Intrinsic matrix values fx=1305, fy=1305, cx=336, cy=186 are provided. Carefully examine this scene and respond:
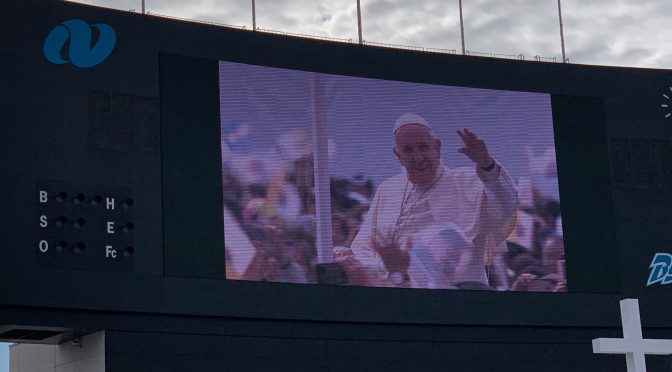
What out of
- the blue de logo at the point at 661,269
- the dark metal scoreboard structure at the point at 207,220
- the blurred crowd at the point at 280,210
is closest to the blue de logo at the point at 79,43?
the dark metal scoreboard structure at the point at 207,220

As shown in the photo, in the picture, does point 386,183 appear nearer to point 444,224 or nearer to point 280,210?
point 444,224

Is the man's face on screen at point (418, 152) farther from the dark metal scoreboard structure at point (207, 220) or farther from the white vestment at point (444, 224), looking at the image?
the dark metal scoreboard structure at point (207, 220)

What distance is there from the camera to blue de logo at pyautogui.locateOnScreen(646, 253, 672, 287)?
2359 cm

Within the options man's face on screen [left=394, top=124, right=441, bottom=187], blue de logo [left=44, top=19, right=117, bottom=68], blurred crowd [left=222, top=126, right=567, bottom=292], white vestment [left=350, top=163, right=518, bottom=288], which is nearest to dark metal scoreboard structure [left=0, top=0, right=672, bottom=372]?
blue de logo [left=44, top=19, right=117, bottom=68]

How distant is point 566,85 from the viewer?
2389 cm

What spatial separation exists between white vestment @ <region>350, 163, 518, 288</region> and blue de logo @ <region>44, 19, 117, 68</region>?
16.9ft

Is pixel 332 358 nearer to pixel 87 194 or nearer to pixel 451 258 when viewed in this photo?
pixel 451 258

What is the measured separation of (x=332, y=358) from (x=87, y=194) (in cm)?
484

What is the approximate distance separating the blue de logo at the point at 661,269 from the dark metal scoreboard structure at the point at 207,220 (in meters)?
0.11

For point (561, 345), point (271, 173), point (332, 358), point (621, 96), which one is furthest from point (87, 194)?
point (621, 96)

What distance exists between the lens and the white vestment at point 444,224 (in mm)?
21812

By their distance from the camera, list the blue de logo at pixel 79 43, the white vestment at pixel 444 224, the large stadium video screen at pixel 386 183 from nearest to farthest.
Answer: the blue de logo at pixel 79 43 → the large stadium video screen at pixel 386 183 → the white vestment at pixel 444 224

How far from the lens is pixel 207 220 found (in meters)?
20.3

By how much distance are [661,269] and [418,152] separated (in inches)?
200
